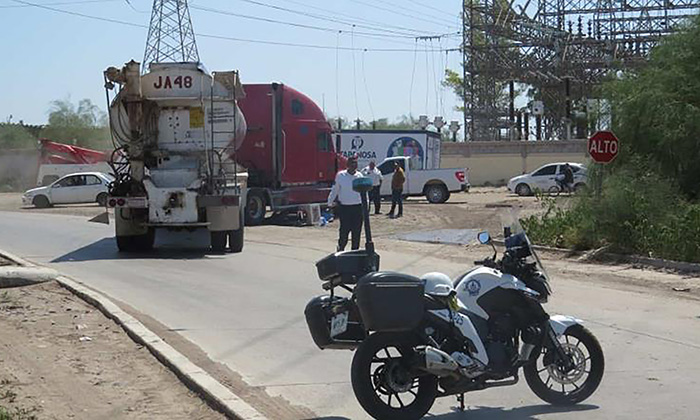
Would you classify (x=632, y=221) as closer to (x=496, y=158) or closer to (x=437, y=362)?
(x=437, y=362)

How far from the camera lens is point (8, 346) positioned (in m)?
10.4

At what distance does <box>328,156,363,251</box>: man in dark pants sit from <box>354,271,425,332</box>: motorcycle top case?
9831mm

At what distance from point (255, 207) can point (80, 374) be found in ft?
68.1

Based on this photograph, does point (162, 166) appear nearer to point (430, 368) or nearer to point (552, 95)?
point (430, 368)

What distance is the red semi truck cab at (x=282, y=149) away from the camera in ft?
95.4

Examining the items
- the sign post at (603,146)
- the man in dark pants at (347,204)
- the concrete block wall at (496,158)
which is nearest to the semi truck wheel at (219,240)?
the man in dark pants at (347,204)

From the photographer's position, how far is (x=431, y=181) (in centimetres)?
4081

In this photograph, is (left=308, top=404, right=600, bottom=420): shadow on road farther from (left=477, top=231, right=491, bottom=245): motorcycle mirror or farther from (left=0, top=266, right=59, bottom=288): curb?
(left=0, top=266, right=59, bottom=288): curb

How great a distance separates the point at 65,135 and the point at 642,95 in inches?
2741

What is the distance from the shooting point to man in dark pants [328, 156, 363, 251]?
16908 mm

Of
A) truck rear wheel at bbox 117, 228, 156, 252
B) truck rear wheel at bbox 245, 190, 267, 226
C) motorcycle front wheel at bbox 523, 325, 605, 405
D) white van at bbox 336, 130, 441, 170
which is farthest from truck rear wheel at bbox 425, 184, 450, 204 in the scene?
motorcycle front wheel at bbox 523, 325, 605, 405

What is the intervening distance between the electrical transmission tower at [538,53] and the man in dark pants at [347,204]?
46538 millimetres

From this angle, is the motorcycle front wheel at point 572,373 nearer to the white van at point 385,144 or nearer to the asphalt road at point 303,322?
the asphalt road at point 303,322

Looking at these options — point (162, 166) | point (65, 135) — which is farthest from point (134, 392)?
point (65, 135)
